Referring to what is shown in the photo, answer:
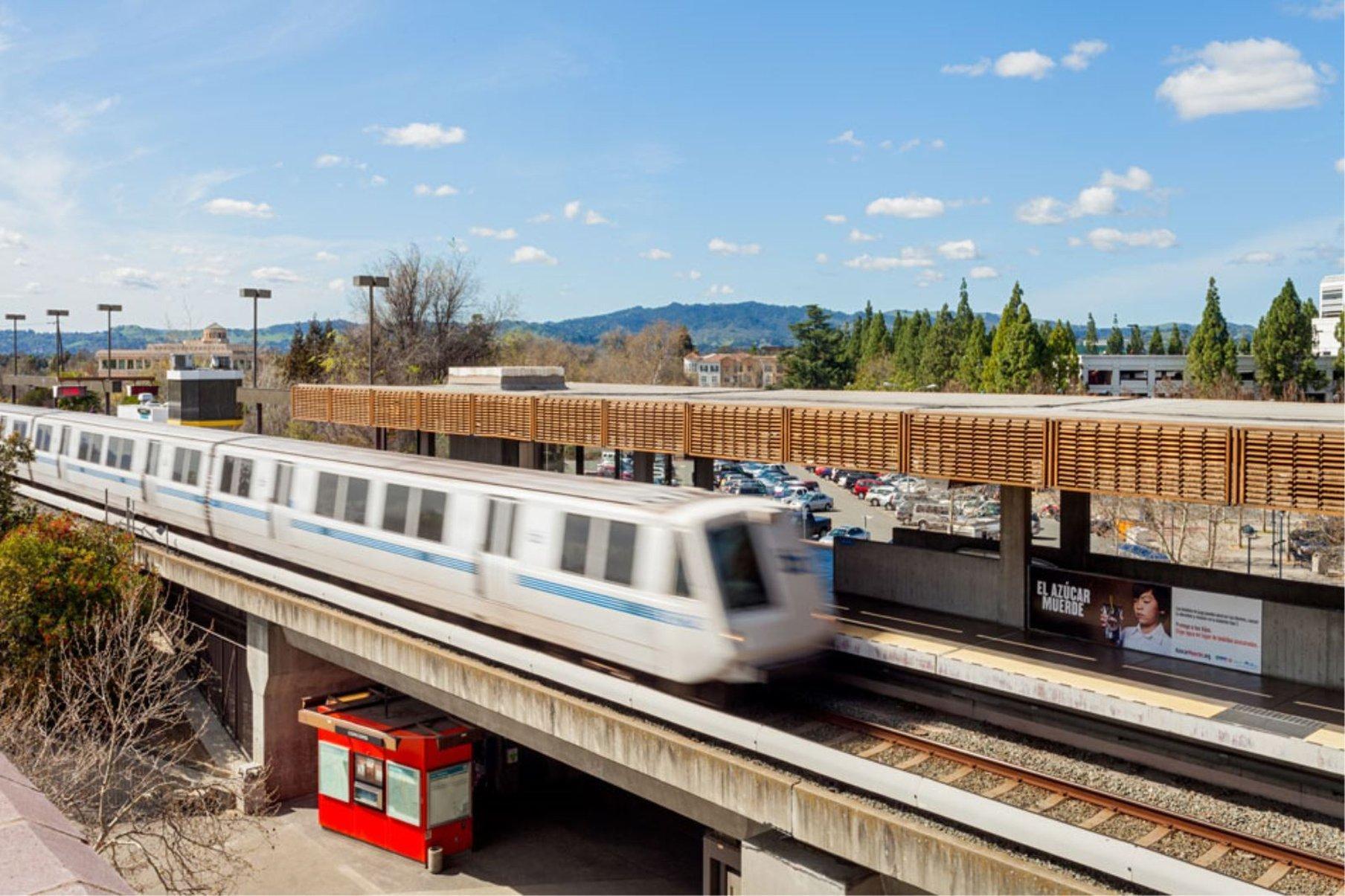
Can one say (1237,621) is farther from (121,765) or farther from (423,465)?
(121,765)

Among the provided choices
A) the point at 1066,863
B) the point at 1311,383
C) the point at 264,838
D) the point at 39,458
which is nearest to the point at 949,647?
the point at 1066,863

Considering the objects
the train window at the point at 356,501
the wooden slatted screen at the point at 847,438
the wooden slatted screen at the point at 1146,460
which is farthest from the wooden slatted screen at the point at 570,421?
the wooden slatted screen at the point at 1146,460

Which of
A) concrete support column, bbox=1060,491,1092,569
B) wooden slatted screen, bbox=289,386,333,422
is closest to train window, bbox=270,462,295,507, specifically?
wooden slatted screen, bbox=289,386,333,422

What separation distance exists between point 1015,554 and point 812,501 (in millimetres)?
36976

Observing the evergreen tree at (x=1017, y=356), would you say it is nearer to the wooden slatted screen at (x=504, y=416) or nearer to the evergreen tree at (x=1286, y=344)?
the evergreen tree at (x=1286, y=344)

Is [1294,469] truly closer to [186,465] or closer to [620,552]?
[620,552]

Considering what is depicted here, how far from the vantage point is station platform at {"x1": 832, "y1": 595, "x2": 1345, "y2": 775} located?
35.8ft

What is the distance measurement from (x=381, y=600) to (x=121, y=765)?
387 inches

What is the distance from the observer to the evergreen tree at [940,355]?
94.7m

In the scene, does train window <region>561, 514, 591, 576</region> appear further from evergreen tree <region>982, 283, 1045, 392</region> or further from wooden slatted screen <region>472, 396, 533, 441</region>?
evergreen tree <region>982, 283, 1045, 392</region>

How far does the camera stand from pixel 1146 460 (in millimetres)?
12234

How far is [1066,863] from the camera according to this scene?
9.97 meters

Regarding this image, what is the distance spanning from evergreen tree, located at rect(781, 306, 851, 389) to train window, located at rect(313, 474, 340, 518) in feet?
257

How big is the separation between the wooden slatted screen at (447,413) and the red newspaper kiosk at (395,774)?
222 inches
